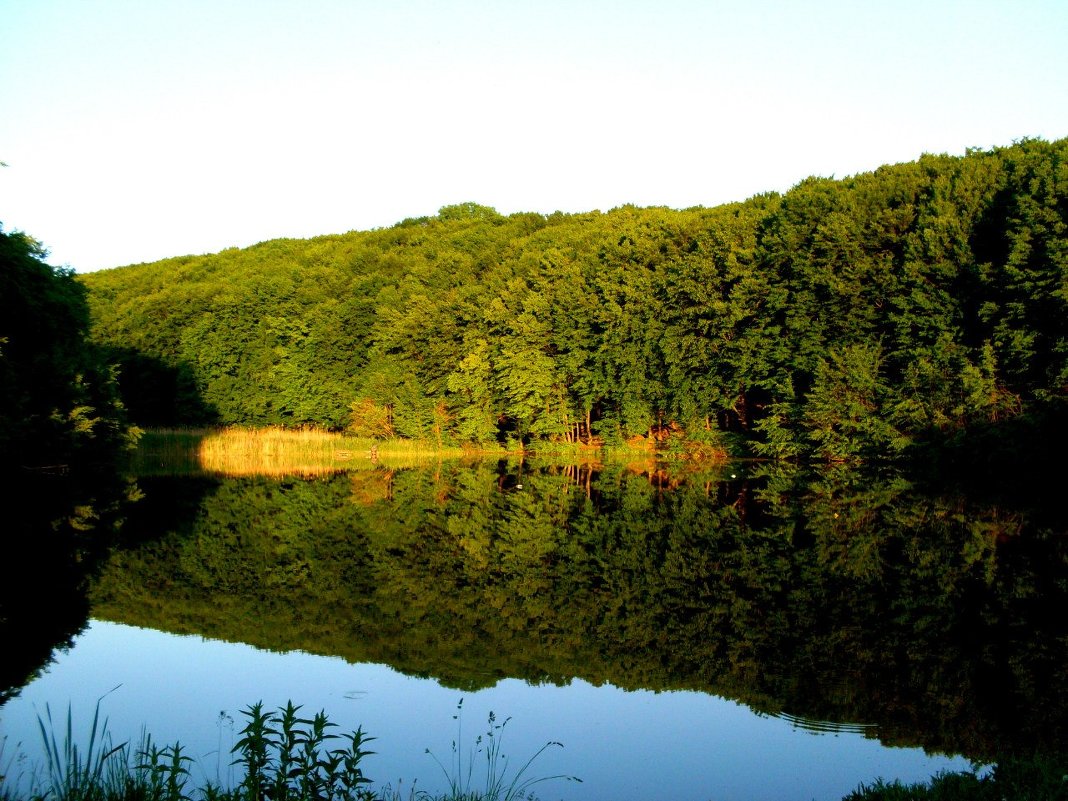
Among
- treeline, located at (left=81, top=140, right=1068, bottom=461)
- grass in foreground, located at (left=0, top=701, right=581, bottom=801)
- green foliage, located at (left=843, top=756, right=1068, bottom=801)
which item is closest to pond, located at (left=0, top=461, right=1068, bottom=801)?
grass in foreground, located at (left=0, top=701, right=581, bottom=801)

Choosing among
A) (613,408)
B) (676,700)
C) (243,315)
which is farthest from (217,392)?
(676,700)

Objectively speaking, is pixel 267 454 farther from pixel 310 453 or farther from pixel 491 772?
pixel 491 772

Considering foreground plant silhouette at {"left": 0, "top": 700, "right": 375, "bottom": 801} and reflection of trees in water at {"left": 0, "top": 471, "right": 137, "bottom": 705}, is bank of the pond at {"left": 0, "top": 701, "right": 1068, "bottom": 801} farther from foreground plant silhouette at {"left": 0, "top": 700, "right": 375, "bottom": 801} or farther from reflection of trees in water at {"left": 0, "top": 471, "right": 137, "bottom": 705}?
reflection of trees in water at {"left": 0, "top": 471, "right": 137, "bottom": 705}

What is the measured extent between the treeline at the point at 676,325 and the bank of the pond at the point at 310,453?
1.21 meters

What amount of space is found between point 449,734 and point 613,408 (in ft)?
120

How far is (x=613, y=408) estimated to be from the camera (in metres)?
43.3

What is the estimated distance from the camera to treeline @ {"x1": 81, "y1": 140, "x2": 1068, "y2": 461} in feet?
94.1

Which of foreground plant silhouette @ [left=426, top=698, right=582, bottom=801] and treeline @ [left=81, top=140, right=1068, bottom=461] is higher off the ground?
treeline @ [left=81, top=140, right=1068, bottom=461]

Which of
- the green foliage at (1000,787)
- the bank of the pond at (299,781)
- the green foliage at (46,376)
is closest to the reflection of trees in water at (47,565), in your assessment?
the bank of the pond at (299,781)

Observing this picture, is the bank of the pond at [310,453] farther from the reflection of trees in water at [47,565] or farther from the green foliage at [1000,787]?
the green foliage at [1000,787]

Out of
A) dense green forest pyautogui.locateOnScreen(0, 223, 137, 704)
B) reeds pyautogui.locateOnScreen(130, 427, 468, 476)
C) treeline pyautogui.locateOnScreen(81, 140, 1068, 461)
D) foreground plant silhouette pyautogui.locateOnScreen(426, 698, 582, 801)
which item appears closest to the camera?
→ foreground plant silhouette pyautogui.locateOnScreen(426, 698, 582, 801)

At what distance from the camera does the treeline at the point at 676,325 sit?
28672 mm

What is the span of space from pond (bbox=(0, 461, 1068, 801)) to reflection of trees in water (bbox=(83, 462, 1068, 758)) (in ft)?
0.16

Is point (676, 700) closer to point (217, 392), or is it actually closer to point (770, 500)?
point (770, 500)
